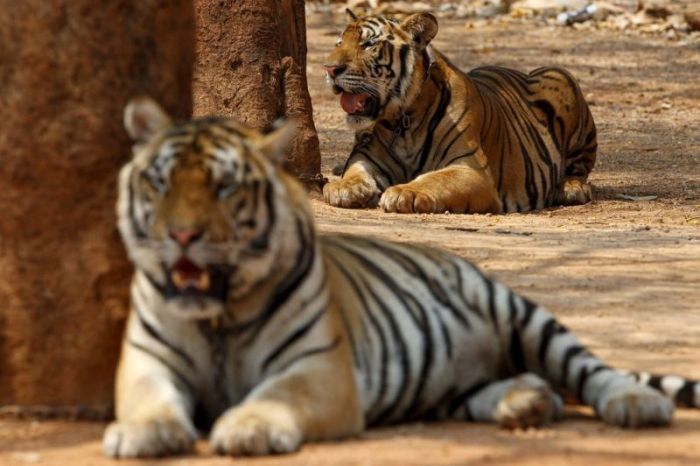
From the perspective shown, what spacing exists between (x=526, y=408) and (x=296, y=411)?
29.1 inches

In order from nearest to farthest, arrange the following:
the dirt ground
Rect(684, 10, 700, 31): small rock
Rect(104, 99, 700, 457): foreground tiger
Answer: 1. Rect(104, 99, 700, 457): foreground tiger
2. the dirt ground
3. Rect(684, 10, 700, 31): small rock

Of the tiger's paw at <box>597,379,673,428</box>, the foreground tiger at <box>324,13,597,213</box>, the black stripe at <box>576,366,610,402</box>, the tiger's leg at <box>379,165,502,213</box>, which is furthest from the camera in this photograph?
the foreground tiger at <box>324,13,597,213</box>

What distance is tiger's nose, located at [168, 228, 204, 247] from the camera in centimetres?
392

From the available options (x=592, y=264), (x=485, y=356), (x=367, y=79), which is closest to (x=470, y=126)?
(x=367, y=79)

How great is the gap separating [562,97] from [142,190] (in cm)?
804

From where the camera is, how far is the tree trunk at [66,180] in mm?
4586

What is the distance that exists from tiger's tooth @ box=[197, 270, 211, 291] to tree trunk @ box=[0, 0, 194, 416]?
0.72 metres

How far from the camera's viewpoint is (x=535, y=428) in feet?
14.8

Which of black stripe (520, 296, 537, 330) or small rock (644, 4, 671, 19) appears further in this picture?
small rock (644, 4, 671, 19)

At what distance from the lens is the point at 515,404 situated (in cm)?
448

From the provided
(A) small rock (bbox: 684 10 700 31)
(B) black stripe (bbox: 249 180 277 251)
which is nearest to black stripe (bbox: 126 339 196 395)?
(B) black stripe (bbox: 249 180 277 251)

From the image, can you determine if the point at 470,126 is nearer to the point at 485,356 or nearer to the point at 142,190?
the point at 485,356

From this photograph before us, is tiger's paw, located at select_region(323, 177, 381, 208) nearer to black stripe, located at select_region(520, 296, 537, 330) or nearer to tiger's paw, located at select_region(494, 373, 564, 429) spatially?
black stripe, located at select_region(520, 296, 537, 330)

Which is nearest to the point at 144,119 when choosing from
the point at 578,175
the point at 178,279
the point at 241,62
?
A: the point at 178,279
